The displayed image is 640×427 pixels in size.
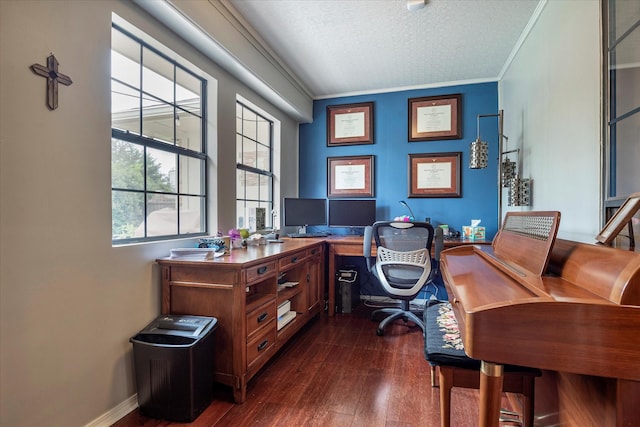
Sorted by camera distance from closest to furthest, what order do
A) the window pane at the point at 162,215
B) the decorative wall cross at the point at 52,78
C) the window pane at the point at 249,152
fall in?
the decorative wall cross at the point at 52,78 → the window pane at the point at 162,215 → the window pane at the point at 249,152

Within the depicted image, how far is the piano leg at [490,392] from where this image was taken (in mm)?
849

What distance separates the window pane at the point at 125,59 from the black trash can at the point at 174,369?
146cm

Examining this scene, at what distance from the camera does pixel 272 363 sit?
2213 millimetres

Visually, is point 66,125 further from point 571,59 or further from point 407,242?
point 571,59

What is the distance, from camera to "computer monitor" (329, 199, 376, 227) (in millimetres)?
3643

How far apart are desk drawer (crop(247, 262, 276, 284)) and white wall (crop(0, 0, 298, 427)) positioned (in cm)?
61

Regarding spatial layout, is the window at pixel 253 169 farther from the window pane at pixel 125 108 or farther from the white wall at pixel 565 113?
the white wall at pixel 565 113

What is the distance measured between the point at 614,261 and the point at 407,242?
1893 mm

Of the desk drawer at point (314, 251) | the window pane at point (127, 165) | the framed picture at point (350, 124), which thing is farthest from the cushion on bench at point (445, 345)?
the framed picture at point (350, 124)

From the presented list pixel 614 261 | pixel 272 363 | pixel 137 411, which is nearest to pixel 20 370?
pixel 137 411

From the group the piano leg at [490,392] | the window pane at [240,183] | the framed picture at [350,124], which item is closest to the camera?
the piano leg at [490,392]

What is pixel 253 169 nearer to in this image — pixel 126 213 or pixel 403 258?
pixel 126 213

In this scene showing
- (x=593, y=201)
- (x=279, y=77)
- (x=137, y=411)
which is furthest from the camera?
(x=279, y=77)

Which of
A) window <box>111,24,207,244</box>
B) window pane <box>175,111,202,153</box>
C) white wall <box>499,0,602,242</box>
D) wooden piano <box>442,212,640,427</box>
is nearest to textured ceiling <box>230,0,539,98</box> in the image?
white wall <box>499,0,602,242</box>
